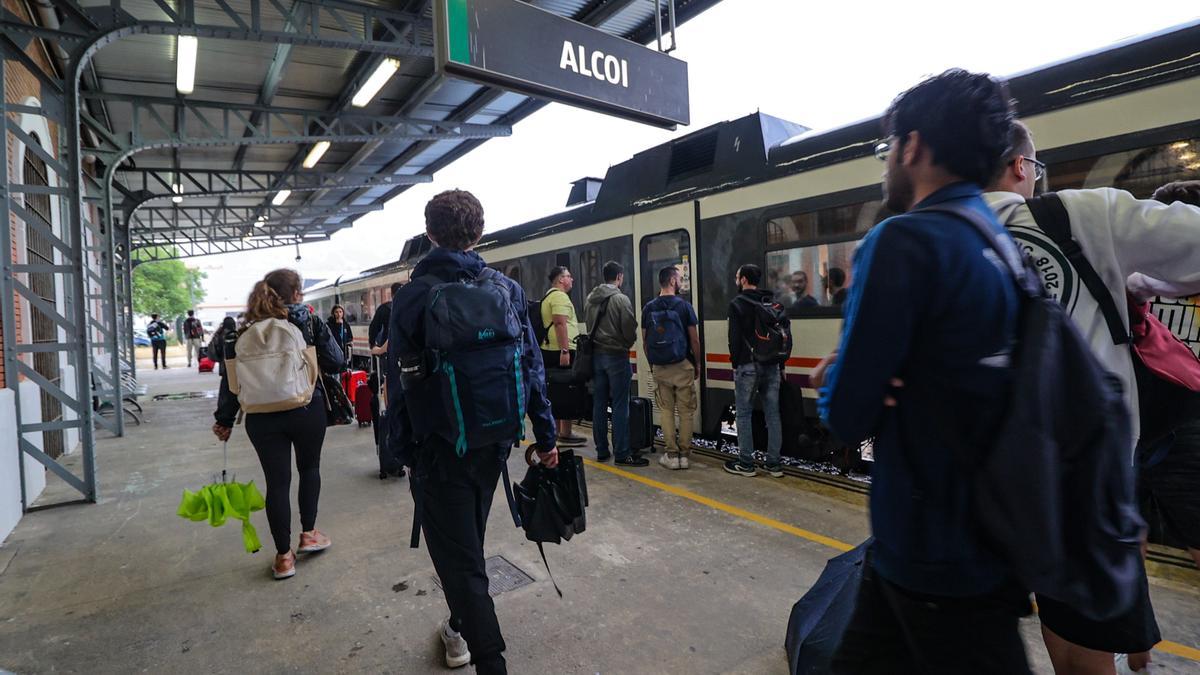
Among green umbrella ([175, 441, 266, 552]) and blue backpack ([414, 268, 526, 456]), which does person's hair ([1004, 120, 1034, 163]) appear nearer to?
blue backpack ([414, 268, 526, 456])

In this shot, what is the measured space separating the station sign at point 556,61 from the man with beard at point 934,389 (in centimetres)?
340

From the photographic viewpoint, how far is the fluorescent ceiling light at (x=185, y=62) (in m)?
8.08

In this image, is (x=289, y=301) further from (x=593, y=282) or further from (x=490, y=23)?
(x=593, y=282)

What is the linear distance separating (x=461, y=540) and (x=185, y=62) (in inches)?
377

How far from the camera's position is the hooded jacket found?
556cm

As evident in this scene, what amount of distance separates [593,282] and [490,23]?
3.48 m

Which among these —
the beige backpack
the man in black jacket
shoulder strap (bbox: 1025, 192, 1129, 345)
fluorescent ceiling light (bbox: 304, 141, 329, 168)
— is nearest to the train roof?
the man in black jacket

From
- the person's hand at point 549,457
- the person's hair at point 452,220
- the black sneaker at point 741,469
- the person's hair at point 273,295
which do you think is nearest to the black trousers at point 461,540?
the person's hand at point 549,457

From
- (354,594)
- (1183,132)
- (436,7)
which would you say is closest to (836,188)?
(1183,132)

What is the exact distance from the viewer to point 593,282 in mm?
7152

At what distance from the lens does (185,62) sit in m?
8.56

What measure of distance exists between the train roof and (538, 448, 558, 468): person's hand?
11.0 feet

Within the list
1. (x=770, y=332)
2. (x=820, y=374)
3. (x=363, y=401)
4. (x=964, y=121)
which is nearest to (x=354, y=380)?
(x=363, y=401)

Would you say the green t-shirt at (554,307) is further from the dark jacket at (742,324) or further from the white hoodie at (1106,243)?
the white hoodie at (1106,243)
